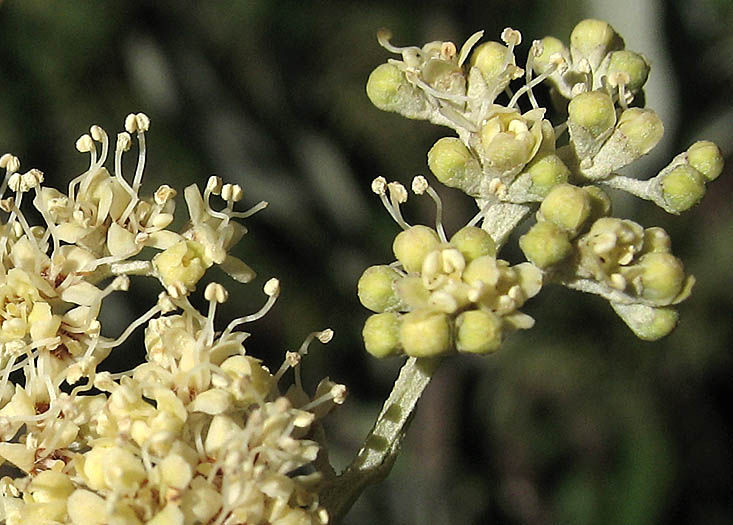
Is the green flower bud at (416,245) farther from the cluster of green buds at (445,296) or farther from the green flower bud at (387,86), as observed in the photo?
the green flower bud at (387,86)

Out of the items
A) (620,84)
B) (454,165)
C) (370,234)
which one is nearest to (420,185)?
(454,165)

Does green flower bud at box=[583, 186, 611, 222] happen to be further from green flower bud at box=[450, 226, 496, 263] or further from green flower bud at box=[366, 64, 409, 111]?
green flower bud at box=[366, 64, 409, 111]

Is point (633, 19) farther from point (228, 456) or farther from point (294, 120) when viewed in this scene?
point (228, 456)

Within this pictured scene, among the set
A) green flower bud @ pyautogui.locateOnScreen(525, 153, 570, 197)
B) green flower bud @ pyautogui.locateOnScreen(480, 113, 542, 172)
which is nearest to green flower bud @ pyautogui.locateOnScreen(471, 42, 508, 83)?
green flower bud @ pyautogui.locateOnScreen(480, 113, 542, 172)

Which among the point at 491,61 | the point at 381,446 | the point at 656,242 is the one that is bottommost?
the point at 381,446

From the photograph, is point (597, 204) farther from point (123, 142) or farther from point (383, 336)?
point (123, 142)

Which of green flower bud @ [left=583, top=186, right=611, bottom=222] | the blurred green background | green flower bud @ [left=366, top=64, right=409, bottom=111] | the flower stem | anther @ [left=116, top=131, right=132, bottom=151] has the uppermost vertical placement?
green flower bud @ [left=366, top=64, right=409, bottom=111]
